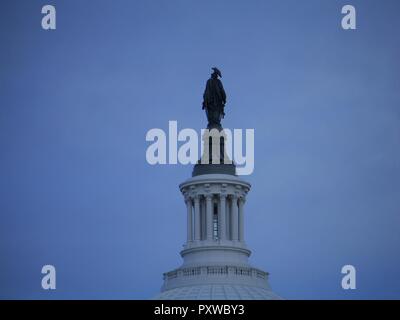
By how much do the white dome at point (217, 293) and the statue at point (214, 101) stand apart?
61.8ft

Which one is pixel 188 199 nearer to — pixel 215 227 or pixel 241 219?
pixel 215 227

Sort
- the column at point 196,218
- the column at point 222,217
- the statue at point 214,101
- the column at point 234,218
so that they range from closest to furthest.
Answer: the column at point 222,217
the column at point 196,218
the column at point 234,218
the statue at point 214,101

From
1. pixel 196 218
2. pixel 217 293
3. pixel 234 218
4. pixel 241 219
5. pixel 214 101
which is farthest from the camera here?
pixel 214 101

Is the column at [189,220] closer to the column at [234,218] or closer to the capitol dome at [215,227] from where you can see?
the capitol dome at [215,227]

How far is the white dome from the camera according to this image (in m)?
170

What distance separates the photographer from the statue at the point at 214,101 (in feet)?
615

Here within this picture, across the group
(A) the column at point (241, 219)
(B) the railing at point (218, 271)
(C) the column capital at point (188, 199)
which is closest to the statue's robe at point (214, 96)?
(C) the column capital at point (188, 199)

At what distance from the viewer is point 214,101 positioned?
18738cm

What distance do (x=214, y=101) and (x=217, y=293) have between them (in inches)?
962

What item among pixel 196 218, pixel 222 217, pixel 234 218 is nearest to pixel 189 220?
pixel 196 218
